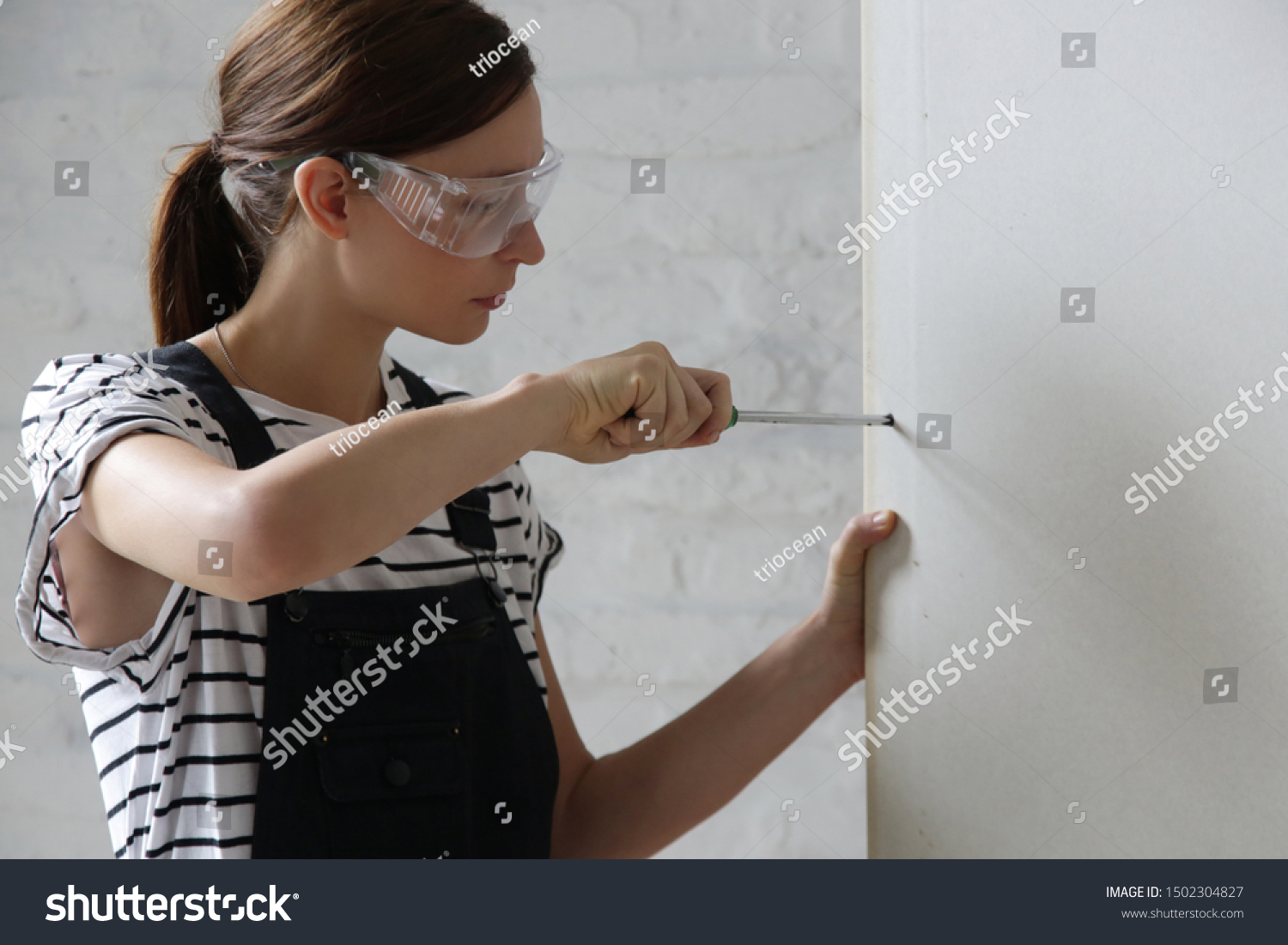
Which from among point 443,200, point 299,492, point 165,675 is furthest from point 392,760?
point 443,200

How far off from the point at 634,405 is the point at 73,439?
29cm

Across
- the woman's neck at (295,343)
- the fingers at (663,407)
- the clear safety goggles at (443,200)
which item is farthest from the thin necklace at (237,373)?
the fingers at (663,407)

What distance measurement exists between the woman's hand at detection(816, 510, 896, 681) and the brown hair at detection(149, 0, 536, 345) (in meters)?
0.35

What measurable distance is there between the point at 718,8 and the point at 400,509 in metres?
0.78

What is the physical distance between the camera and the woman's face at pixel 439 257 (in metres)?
0.64

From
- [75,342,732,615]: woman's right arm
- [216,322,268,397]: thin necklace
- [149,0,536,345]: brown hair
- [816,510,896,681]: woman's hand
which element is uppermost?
[149,0,536,345]: brown hair

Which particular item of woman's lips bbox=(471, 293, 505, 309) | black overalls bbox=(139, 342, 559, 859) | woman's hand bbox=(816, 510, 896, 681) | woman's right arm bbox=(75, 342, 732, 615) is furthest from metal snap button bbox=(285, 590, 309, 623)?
woman's hand bbox=(816, 510, 896, 681)

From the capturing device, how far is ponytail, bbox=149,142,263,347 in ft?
2.42

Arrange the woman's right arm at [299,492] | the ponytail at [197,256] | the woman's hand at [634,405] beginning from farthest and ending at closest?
1. the ponytail at [197,256]
2. the woman's hand at [634,405]
3. the woman's right arm at [299,492]

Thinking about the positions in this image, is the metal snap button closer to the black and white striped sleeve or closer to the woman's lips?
the black and white striped sleeve

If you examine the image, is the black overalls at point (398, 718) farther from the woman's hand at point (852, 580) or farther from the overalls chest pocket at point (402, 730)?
the woman's hand at point (852, 580)

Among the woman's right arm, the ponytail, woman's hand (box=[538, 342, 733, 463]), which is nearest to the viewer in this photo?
the woman's right arm
